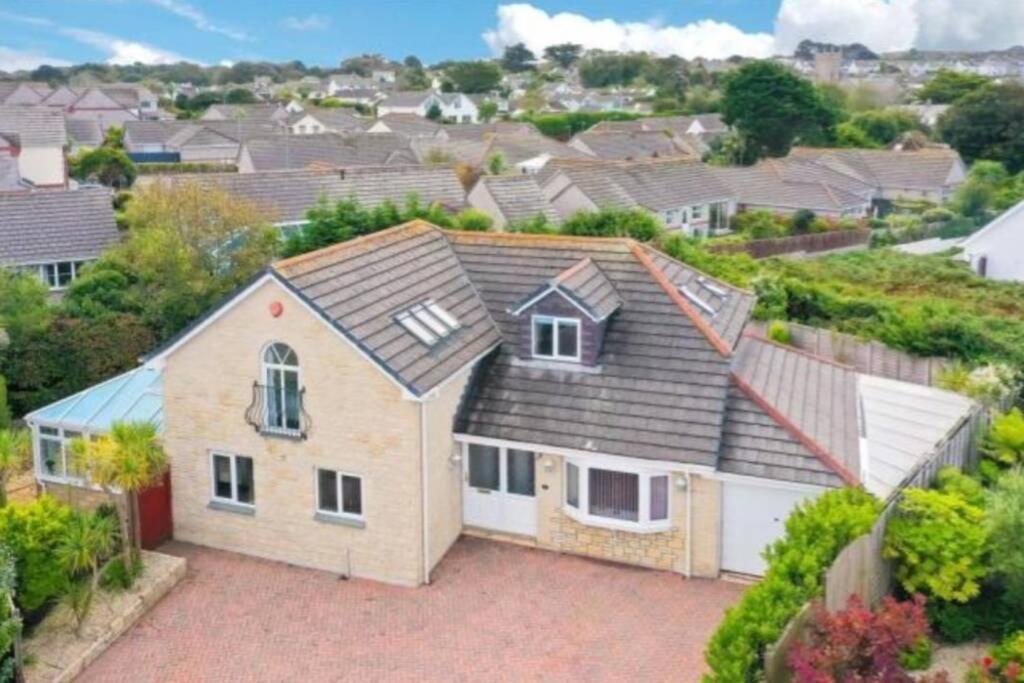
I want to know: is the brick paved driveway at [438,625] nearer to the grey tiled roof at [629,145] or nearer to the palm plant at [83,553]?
the palm plant at [83,553]

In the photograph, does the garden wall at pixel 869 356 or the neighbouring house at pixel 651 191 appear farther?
the neighbouring house at pixel 651 191

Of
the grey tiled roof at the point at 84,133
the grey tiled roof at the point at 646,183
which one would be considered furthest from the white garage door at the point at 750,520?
the grey tiled roof at the point at 84,133

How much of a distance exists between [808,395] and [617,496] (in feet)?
17.0

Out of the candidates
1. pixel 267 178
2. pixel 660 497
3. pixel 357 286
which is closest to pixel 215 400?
pixel 357 286

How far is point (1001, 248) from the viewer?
48250 mm

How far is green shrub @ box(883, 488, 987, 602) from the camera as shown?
62.2ft

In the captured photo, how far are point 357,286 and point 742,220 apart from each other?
50.9 metres

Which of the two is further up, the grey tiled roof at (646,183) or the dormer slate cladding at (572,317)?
the grey tiled roof at (646,183)

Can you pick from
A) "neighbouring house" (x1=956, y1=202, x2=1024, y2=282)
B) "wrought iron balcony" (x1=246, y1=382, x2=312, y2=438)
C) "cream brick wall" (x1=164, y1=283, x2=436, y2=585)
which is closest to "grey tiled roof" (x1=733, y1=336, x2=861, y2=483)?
"cream brick wall" (x1=164, y1=283, x2=436, y2=585)

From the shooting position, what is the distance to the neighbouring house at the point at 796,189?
74250 mm

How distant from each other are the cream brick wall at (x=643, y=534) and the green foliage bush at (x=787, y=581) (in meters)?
3.24

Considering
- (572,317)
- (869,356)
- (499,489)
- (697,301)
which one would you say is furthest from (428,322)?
(869,356)

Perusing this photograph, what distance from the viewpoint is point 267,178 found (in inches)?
2003

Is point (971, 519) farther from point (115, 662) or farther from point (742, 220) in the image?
point (742, 220)
